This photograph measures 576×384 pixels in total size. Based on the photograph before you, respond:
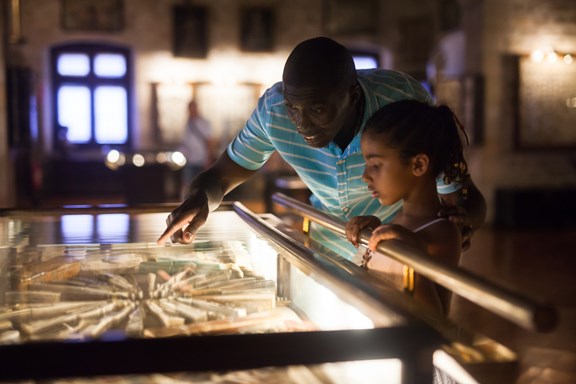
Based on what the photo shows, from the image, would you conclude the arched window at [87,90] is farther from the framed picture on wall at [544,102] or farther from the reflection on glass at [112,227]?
the reflection on glass at [112,227]

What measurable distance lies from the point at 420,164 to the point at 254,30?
50.7 ft

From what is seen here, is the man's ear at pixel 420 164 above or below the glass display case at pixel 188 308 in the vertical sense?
above

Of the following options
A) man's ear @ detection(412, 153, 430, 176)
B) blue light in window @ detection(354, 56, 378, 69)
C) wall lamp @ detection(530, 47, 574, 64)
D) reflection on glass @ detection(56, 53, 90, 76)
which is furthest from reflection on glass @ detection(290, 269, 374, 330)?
blue light in window @ detection(354, 56, 378, 69)

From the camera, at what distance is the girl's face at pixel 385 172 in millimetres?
2002

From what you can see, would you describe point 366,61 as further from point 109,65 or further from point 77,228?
point 77,228

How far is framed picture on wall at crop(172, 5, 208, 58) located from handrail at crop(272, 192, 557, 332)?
16.0 m

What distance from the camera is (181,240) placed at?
7.46 feet

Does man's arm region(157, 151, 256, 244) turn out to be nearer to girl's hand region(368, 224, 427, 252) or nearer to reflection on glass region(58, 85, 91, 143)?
girl's hand region(368, 224, 427, 252)

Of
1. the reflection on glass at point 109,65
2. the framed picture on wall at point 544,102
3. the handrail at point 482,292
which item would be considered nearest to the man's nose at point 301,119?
the handrail at point 482,292

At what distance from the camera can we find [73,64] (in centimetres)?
1652

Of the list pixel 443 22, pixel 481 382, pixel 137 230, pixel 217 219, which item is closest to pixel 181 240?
pixel 137 230

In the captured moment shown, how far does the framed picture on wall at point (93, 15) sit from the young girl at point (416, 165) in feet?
51.2

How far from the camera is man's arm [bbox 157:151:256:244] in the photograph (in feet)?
7.38

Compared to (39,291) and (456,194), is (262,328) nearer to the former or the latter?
(39,291)
